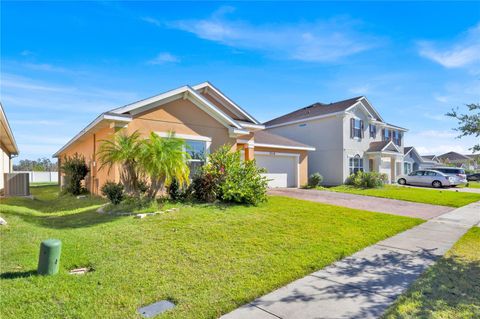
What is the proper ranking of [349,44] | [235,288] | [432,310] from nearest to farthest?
[432,310]
[235,288]
[349,44]

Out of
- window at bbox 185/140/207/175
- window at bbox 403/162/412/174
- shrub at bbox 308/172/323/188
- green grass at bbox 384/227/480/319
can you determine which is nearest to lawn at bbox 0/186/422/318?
green grass at bbox 384/227/480/319

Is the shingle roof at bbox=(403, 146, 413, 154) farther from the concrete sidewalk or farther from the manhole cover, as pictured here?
the manhole cover

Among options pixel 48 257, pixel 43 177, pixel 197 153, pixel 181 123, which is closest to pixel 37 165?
pixel 43 177

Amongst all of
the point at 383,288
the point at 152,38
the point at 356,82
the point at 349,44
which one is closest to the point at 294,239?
the point at 383,288

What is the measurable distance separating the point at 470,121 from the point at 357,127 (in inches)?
798

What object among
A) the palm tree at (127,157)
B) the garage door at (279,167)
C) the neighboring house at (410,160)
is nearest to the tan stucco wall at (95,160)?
the palm tree at (127,157)

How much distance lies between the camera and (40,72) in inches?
474

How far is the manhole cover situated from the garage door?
615 inches

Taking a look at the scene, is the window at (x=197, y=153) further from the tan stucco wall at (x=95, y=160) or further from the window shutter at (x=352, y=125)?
the window shutter at (x=352, y=125)

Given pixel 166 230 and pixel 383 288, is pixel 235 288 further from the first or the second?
pixel 166 230

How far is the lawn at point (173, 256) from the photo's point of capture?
3730 millimetres

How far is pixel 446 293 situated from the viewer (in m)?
4.21

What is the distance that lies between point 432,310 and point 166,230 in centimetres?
572

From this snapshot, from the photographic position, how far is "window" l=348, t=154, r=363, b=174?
24266mm
